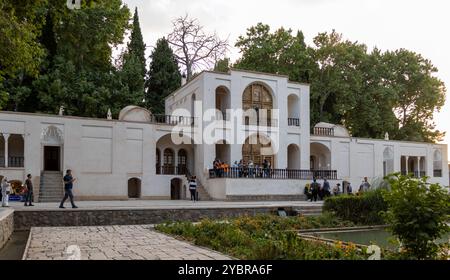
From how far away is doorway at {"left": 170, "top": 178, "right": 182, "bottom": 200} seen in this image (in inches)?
1300

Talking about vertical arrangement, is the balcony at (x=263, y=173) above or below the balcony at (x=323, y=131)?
below

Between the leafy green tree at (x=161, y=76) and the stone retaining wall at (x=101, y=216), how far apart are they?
29.4 meters

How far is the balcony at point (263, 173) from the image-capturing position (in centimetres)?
2897

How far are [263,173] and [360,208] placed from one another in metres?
12.6

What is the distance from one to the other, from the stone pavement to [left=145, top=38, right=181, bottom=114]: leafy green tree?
1294 inches

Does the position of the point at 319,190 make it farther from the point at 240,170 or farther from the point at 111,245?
the point at 111,245

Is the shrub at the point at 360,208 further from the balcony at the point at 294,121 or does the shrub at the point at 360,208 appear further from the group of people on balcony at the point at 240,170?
the balcony at the point at 294,121

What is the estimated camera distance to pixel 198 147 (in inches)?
1273

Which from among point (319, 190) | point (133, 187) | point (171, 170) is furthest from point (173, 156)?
point (319, 190)

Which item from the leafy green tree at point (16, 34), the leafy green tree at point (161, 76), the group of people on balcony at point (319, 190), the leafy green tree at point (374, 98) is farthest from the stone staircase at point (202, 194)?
the leafy green tree at point (374, 98)

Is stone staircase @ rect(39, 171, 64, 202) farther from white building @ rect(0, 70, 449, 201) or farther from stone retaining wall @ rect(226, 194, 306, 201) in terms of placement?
stone retaining wall @ rect(226, 194, 306, 201)

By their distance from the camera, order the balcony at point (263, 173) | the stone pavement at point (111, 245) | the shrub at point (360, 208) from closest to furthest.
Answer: the stone pavement at point (111, 245)
the shrub at point (360, 208)
the balcony at point (263, 173)

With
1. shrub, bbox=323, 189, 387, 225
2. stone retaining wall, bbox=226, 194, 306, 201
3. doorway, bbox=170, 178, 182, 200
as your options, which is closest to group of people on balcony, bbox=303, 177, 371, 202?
stone retaining wall, bbox=226, 194, 306, 201
